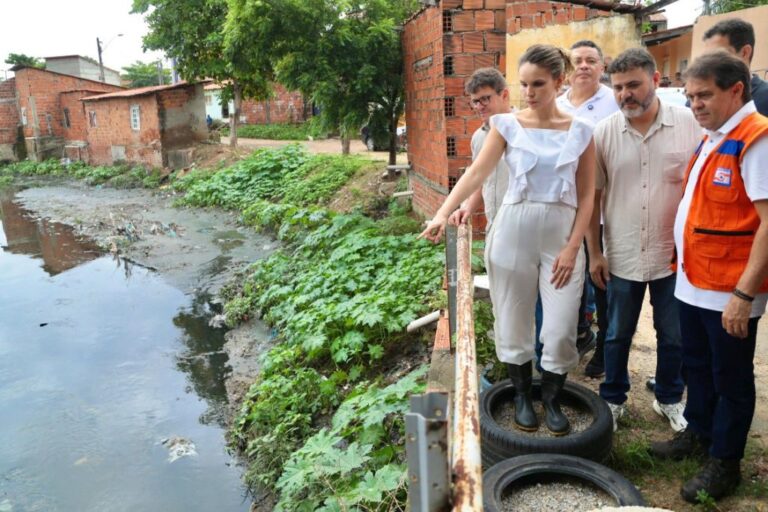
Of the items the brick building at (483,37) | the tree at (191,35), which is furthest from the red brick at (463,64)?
the tree at (191,35)

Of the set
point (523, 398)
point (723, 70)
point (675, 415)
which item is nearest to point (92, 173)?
point (523, 398)

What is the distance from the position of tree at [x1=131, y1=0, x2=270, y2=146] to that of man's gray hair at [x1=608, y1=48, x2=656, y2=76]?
1397cm

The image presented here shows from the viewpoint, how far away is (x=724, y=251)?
2502mm

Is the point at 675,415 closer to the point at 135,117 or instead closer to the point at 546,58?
the point at 546,58

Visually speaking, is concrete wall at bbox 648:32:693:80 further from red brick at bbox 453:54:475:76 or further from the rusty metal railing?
the rusty metal railing

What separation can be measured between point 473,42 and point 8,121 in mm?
30485

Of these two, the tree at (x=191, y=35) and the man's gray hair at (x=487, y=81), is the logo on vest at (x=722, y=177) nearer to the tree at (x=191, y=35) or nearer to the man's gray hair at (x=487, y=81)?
the man's gray hair at (x=487, y=81)

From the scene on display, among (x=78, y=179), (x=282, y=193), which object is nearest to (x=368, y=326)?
(x=282, y=193)

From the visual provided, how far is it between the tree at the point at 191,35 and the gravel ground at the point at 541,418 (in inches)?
556

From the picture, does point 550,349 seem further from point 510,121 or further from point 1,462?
point 1,462

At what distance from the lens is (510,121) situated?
2801 millimetres

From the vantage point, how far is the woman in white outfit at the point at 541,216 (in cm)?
276

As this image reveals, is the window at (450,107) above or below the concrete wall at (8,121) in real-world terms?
below

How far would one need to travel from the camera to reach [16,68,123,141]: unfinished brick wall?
29047 mm
